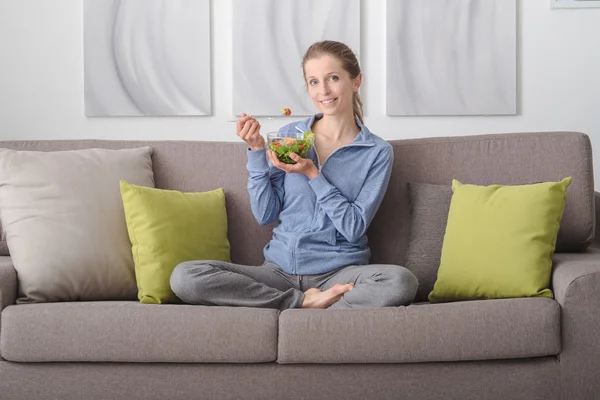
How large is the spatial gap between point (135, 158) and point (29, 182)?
14.6 inches

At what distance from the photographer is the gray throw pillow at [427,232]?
2.79 meters

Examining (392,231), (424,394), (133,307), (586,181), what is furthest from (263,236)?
(586,181)

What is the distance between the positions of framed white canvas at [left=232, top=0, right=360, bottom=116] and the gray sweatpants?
4.08 ft

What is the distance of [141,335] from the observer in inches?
91.4

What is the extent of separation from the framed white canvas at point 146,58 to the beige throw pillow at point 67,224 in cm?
85

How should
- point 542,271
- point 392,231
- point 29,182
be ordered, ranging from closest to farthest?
point 542,271
point 29,182
point 392,231

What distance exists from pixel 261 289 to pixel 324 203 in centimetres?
38

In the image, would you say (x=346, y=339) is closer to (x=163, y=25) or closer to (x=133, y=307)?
(x=133, y=307)

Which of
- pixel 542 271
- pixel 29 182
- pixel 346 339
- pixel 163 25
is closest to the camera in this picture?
pixel 346 339

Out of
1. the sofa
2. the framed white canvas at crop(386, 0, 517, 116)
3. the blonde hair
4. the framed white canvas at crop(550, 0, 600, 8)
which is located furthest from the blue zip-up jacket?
the framed white canvas at crop(550, 0, 600, 8)

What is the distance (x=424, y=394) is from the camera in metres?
2.31

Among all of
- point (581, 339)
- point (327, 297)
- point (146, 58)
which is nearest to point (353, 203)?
point (327, 297)

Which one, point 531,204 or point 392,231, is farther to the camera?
point 392,231

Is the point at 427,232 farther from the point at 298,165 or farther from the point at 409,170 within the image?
the point at 298,165
